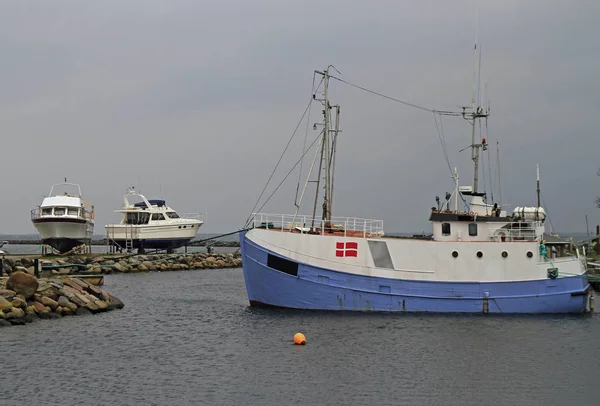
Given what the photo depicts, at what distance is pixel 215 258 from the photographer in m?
73.2

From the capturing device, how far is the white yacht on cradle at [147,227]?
2815 inches

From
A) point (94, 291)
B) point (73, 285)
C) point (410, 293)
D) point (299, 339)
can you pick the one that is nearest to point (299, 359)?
point (299, 339)

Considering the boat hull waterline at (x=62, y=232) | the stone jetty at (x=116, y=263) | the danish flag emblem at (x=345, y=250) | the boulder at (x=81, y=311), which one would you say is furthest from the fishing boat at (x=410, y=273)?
the boat hull waterline at (x=62, y=232)

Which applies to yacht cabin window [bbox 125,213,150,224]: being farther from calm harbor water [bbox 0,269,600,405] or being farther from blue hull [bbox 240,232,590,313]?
blue hull [bbox 240,232,590,313]

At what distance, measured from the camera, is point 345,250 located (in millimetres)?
31844

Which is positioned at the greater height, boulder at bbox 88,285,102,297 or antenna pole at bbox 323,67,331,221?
antenna pole at bbox 323,67,331,221

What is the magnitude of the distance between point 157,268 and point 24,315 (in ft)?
107

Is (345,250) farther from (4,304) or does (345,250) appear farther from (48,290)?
(4,304)

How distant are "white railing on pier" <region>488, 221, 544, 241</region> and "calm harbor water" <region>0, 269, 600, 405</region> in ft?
12.5

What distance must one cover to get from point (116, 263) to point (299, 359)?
3871cm

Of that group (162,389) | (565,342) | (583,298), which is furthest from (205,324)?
(583,298)

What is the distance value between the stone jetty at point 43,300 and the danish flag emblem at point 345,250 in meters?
12.4

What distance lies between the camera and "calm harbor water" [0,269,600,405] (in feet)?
66.0

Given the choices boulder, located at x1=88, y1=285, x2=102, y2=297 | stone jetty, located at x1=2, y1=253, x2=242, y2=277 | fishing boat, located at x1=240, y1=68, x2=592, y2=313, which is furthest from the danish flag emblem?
stone jetty, located at x1=2, y1=253, x2=242, y2=277
